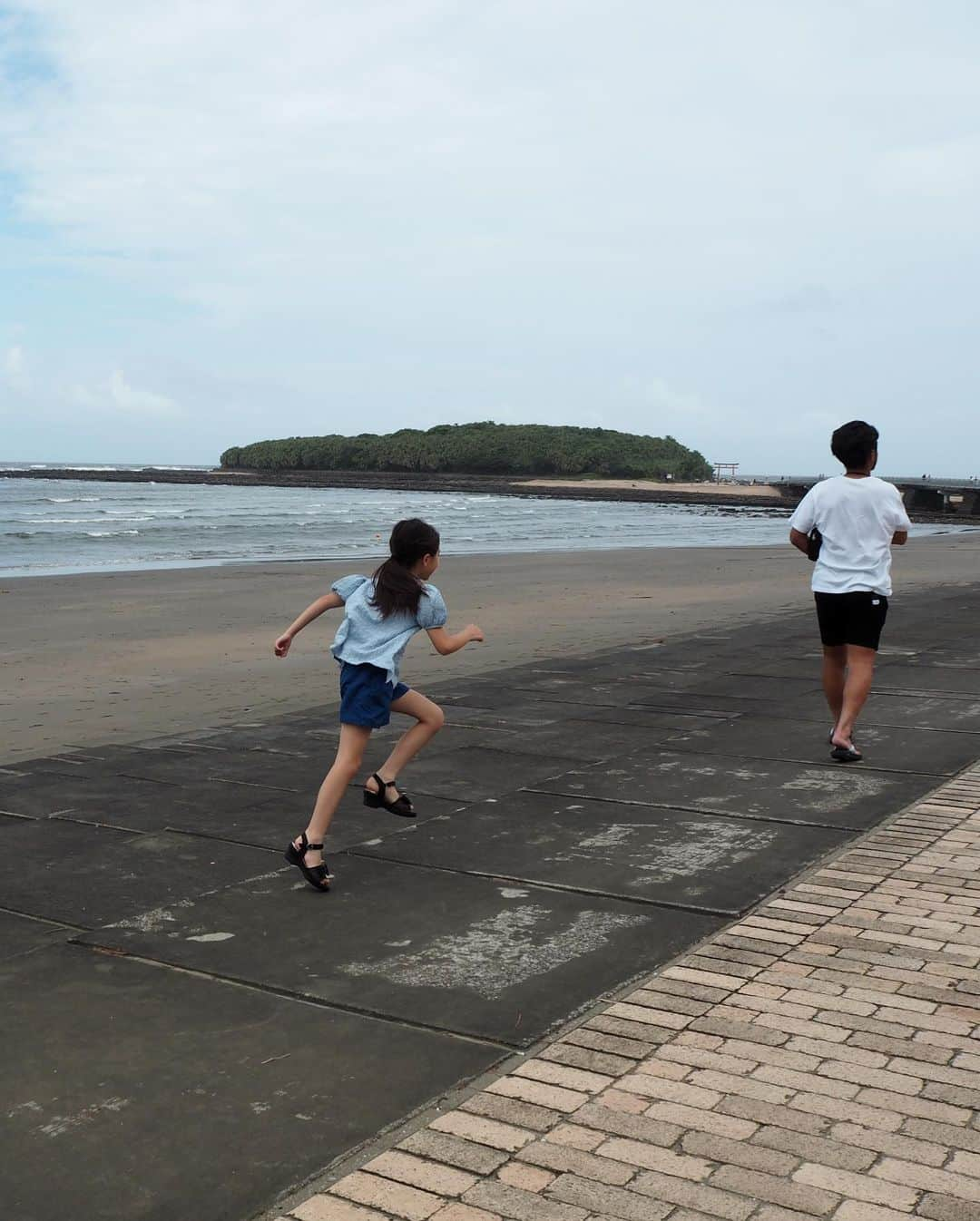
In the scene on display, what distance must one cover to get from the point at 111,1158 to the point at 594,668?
766 centimetres

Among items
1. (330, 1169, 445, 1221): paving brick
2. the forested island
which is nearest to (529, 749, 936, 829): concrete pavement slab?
(330, 1169, 445, 1221): paving brick

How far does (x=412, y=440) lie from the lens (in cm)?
15825

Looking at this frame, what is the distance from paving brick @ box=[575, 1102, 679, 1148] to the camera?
274 cm

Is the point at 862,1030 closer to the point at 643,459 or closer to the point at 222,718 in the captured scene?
the point at 222,718

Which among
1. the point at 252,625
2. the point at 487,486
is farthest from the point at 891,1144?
the point at 487,486

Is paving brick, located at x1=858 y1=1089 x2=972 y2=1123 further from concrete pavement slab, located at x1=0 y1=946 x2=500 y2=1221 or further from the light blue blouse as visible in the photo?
the light blue blouse

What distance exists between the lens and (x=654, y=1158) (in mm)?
2650

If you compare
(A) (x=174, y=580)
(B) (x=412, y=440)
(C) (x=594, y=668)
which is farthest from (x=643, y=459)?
(C) (x=594, y=668)

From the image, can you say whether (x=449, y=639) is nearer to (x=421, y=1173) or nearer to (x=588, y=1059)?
(x=588, y=1059)

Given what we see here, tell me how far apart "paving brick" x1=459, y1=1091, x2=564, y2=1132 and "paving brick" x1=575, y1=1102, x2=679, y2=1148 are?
0.07m

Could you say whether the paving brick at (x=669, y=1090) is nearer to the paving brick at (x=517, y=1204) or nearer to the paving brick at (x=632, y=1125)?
the paving brick at (x=632, y=1125)

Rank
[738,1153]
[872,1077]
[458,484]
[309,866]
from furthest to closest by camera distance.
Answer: [458,484], [309,866], [872,1077], [738,1153]

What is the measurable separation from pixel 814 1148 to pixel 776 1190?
0.20 m

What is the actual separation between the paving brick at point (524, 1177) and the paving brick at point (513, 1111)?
165mm
